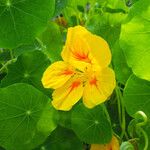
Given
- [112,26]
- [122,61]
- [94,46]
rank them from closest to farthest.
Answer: [94,46], [122,61], [112,26]

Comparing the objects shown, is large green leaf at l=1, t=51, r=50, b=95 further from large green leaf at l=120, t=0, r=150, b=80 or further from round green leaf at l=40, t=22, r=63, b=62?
large green leaf at l=120, t=0, r=150, b=80

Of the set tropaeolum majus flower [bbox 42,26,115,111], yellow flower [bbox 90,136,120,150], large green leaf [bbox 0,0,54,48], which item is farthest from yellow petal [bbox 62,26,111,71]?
yellow flower [bbox 90,136,120,150]

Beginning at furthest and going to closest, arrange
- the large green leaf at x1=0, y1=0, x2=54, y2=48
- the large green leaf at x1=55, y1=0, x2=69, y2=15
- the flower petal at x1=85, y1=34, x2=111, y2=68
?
the large green leaf at x1=55, y1=0, x2=69, y2=15 < the large green leaf at x1=0, y1=0, x2=54, y2=48 < the flower petal at x1=85, y1=34, x2=111, y2=68

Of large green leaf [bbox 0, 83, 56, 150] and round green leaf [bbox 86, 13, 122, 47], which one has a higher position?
round green leaf [bbox 86, 13, 122, 47]

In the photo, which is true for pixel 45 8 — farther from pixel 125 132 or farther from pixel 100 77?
pixel 125 132

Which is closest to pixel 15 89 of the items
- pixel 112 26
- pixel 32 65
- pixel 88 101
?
pixel 32 65

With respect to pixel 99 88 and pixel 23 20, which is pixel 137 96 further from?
pixel 23 20

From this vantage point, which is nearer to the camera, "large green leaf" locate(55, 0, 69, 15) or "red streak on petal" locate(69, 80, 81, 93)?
"red streak on petal" locate(69, 80, 81, 93)

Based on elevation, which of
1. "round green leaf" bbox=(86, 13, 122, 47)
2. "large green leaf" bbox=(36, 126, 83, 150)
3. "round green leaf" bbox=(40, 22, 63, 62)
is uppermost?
"round green leaf" bbox=(86, 13, 122, 47)

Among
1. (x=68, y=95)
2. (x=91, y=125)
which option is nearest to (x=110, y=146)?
(x=91, y=125)
